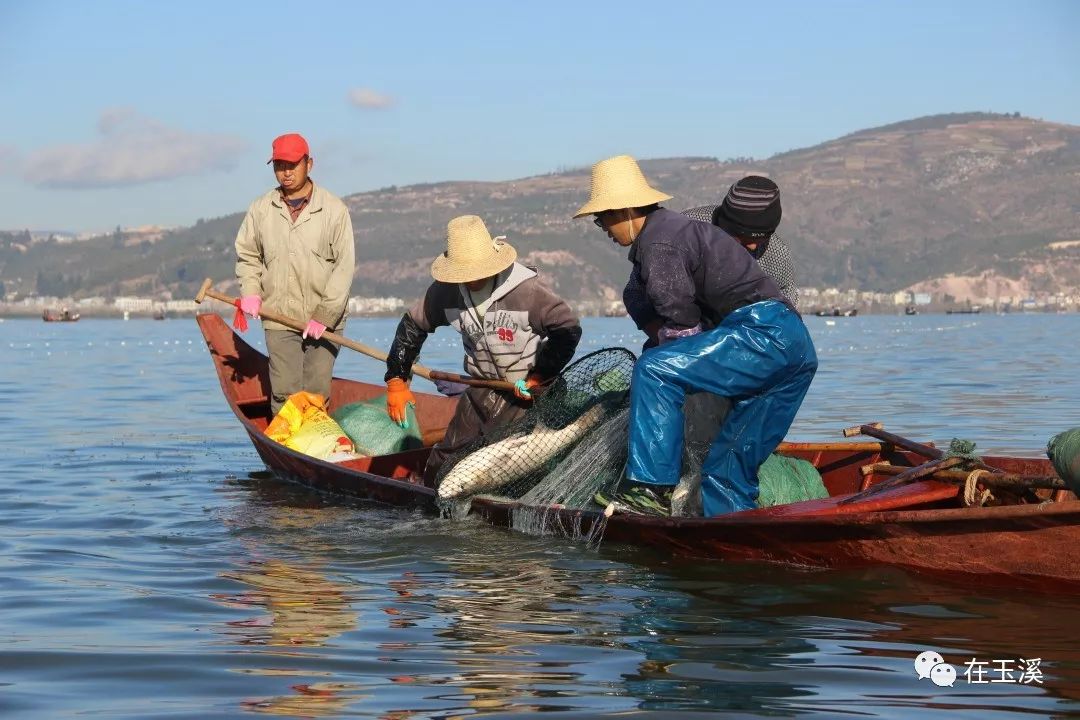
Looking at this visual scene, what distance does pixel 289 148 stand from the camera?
40.9 feet

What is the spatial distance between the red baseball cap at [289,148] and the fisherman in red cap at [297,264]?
0.53 ft

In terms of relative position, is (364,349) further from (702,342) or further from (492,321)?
(702,342)

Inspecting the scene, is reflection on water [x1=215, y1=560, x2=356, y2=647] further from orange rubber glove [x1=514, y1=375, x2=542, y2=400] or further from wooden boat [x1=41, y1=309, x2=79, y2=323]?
wooden boat [x1=41, y1=309, x2=79, y2=323]

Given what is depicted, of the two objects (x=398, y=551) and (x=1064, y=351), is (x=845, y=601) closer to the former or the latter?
(x=398, y=551)

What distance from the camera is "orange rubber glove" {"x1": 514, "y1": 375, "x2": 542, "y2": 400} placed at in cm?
1037

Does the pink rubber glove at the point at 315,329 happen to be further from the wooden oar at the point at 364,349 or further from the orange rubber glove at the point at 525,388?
the orange rubber glove at the point at 525,388

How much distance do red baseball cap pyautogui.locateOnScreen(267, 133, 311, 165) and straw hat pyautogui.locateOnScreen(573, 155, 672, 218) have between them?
4.33 m

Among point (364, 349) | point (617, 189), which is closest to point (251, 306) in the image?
point (364, 349)

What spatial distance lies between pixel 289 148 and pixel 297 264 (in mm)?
1066

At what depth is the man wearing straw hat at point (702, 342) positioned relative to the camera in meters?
8.31

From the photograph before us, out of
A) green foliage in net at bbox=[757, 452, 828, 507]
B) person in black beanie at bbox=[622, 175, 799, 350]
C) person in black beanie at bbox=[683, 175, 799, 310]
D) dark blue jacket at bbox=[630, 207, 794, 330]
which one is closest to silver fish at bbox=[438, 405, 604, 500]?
person in black beanie at bbox=[622, 175, 799, 350]

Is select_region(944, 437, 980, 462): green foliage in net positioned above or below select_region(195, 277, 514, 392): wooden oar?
below

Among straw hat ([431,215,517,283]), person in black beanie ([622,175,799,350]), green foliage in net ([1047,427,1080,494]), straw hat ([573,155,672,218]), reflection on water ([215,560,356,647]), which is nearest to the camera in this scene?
green foliage in net ([1047,427,1080,494])

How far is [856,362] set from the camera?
3978cm
